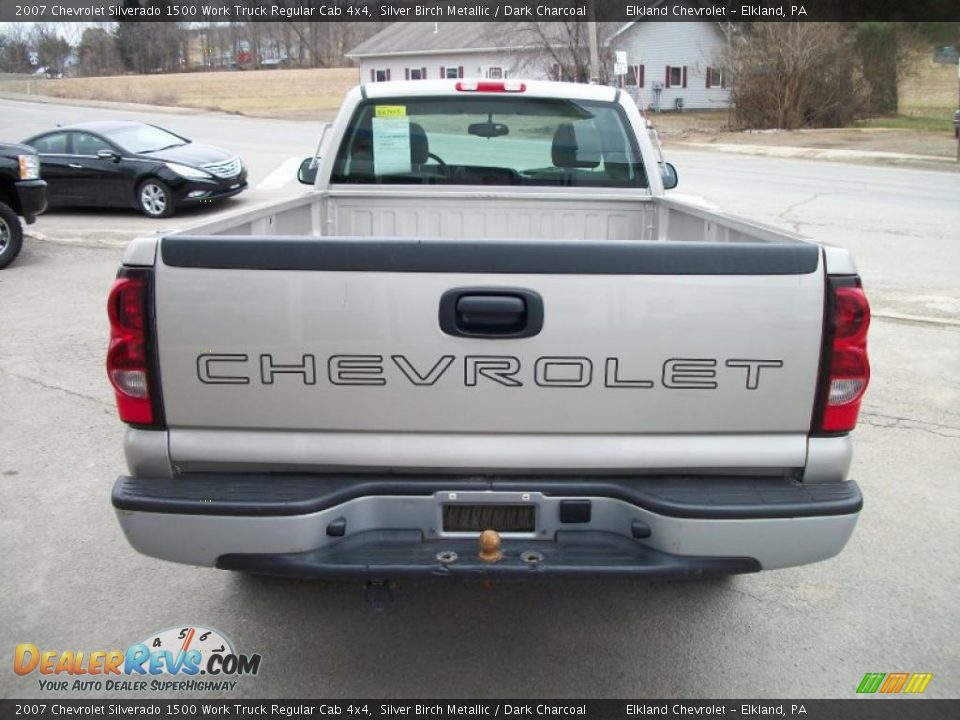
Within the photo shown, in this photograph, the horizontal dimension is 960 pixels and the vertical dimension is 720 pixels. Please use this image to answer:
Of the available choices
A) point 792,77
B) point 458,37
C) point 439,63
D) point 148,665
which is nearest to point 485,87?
point 148,665

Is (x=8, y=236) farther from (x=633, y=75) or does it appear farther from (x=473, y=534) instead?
(x=633, y=75)

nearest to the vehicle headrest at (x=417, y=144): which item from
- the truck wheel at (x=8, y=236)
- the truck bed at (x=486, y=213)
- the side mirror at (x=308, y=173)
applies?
the truck bed at (x=486, y=213)

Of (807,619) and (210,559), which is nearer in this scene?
(210,559)

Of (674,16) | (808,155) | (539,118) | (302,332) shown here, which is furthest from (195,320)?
(674,16)

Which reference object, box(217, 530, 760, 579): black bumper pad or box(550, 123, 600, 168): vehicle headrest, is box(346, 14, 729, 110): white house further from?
box(217, 530, 760, 579): black bumper pad

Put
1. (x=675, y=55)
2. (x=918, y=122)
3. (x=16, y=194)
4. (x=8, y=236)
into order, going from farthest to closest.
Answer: (x=675, y=55) → (x=918, y=122) → (x=8, y=236) → (x=16, y=194)

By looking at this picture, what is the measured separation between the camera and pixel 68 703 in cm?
304

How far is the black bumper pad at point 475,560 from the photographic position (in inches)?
104

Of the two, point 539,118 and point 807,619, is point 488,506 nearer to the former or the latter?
point 807,619

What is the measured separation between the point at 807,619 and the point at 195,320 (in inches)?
104

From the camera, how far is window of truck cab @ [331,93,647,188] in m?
5.06

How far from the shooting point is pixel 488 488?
2.75 metres

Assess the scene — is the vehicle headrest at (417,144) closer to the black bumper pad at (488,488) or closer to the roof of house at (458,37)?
the black bumper pad at (488,488)

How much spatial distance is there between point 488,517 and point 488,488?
0.35 ft
